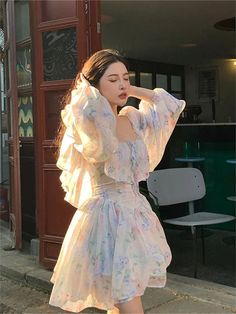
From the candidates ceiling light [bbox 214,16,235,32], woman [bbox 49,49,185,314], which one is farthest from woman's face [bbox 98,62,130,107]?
ceiling light [bbox 214,16,235,32]

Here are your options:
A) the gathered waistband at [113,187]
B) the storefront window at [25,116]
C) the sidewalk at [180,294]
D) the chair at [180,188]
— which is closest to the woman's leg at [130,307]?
the gathered waistband at [113,187]

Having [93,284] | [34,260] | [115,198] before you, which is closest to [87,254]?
[93,284]

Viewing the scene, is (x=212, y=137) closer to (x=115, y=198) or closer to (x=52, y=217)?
(x=52, y=217)

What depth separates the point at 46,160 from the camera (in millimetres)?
4270

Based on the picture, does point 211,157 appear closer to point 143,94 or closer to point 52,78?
point 52,78

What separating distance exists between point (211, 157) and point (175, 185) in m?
1.31

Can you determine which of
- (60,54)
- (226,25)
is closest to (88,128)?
(60,54)

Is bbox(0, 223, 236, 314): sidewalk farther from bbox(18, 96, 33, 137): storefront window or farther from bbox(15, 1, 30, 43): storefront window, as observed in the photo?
bbox(15, 1, 30, 43): storefront window

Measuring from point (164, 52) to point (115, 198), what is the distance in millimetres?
8285

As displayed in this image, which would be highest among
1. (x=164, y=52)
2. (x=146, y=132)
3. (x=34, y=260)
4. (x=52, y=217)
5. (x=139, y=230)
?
(x=164, y=52)

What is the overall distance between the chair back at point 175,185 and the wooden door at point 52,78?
0.79 metres

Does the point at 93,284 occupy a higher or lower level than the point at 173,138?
lower

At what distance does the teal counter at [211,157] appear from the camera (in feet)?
18.6

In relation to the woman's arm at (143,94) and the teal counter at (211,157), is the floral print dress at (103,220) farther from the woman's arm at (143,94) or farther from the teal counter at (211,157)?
the teal counter at (211,157)
